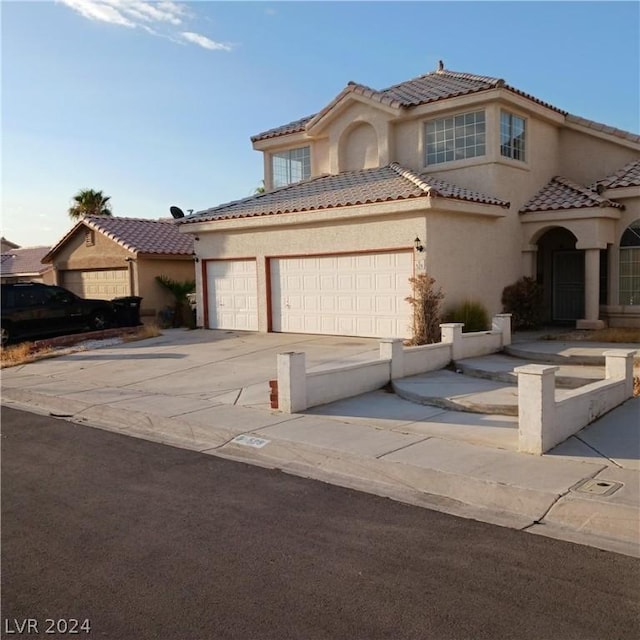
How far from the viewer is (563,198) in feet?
58.2

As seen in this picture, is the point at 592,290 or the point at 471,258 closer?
the point at 471,258

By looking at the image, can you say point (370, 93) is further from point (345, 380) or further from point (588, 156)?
point (345, 380)

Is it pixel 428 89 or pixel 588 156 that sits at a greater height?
pixel 428 89

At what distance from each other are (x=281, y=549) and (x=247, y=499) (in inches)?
50.4

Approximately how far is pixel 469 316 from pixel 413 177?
394 centimetres

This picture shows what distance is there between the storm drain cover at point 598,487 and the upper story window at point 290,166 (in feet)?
57.3

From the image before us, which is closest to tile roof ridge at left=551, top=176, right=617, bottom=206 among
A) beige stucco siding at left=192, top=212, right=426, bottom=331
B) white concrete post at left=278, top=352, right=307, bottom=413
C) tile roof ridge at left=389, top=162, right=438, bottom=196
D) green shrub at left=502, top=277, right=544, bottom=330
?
green shrub at left=502, top=277, right=544, bottom=330

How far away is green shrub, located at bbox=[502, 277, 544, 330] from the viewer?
1755cm

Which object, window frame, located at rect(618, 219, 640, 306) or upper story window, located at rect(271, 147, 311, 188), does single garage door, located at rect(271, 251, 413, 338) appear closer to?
upper story window, located at rect(271, 147, 311, 188)

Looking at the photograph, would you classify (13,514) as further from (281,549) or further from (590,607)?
(590,607)

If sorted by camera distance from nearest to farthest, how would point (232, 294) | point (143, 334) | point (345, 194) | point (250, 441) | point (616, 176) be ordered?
point (250, 441), point (616, 176), point (345, 194), point (143, 334), point (232, 294)

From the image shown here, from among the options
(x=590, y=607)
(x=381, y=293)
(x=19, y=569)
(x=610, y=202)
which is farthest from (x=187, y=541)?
(x=610, y=202)

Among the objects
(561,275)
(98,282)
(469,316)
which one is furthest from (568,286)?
(98,282)

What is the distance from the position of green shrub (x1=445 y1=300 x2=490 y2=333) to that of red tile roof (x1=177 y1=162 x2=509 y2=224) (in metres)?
2.60
